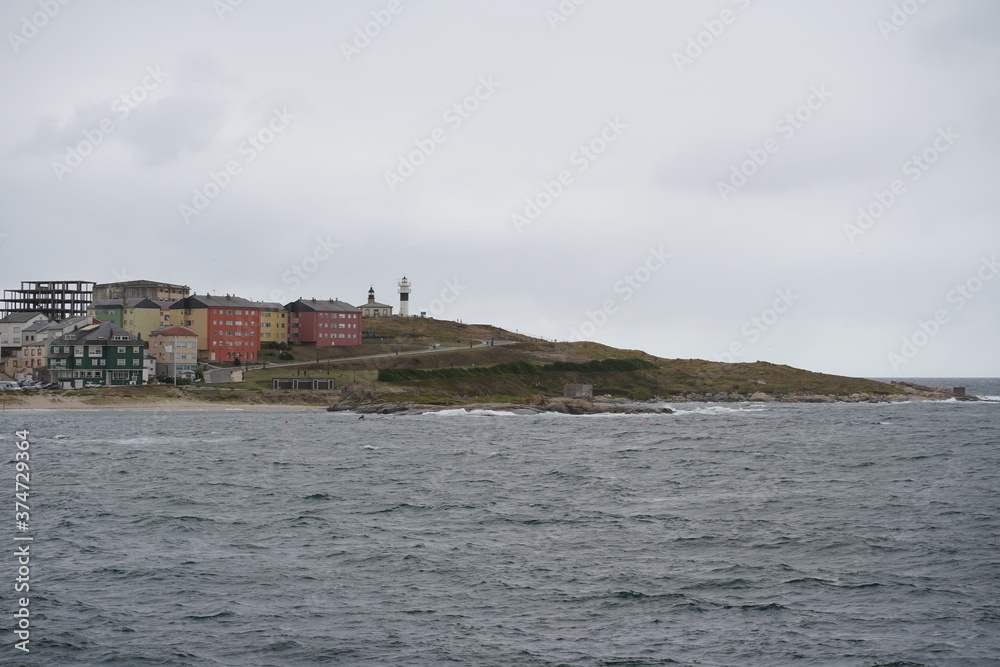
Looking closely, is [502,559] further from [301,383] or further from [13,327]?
[13,327]

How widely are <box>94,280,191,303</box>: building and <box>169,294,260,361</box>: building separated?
24.2 metres

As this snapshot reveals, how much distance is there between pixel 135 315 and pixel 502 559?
5228 inches

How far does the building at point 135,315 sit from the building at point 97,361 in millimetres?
22700

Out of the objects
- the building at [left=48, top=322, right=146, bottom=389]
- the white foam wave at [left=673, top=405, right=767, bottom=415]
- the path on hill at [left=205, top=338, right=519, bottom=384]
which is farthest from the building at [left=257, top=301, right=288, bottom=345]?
the white foam wave at [left=673, top=405, right=767, bottom=415]

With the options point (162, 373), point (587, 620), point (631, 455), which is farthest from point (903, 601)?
point (162, 373)

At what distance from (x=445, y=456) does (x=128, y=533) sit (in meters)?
29.1

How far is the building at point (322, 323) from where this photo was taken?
159 meters

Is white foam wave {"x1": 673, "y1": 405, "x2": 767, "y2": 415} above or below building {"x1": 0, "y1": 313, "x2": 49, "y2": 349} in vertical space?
below

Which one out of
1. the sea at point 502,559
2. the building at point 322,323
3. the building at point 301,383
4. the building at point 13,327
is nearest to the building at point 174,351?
the building at point 301,383

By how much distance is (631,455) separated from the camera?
62.8 metres

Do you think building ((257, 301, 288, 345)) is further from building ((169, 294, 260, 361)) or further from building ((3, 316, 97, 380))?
building ((3, 316, 97, 380))

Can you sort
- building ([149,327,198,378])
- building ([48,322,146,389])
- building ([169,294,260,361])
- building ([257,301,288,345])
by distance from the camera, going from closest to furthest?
building ([48,322,146,389]) < building ([149,327,198,378]) < building ([169,294,260,361]) < building ([257,301,288,345])

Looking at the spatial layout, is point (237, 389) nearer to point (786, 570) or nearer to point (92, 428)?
point (92, 428)

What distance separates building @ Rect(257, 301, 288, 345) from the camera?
6166 inches
